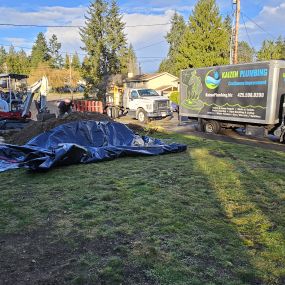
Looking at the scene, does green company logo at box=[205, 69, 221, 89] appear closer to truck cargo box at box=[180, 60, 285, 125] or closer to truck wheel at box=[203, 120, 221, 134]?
Result: truck cargo box at box=[180, 60, 285, 125]

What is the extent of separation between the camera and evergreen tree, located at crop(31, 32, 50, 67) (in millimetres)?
106881

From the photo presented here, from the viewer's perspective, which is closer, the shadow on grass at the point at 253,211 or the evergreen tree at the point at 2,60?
the shadow on grass at the point at 253,211

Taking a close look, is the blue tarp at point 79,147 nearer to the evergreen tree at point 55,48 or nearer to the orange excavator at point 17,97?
the orange excavator at point 17,97

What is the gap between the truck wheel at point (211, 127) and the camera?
17453mm

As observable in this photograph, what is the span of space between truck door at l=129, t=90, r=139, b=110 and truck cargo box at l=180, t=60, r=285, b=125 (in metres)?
6.11

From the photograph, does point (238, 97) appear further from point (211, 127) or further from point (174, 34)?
point (174, 34)

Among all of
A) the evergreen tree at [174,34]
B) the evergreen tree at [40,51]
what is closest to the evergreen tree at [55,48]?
the evergreen tree at [40,51]

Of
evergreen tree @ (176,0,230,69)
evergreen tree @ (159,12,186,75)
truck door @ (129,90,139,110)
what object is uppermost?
evergreen tree @ (159,12,186,75)

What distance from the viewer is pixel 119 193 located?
22.6 ft

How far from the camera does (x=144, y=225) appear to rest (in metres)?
5.24

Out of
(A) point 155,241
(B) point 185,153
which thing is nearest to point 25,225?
(A) point 155,241

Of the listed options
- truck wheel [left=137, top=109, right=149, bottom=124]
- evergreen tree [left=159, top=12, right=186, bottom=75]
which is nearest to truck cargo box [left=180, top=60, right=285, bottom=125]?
truck wheel [left=137, top=109, right=149, bottom=124]

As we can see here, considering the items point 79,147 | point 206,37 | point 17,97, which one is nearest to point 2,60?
point 206,37

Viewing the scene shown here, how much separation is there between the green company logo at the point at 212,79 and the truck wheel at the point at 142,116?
7423 millimetres
